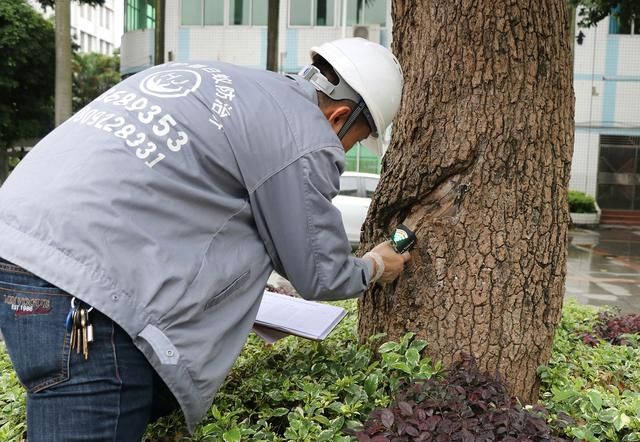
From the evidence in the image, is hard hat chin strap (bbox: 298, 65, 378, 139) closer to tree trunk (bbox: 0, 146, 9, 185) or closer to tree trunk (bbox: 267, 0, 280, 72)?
tree trunk (bbox: 267, 0, 280, 72)

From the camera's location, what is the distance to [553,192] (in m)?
2.57

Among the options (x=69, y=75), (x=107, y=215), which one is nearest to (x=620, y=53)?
(x=69, y=75)

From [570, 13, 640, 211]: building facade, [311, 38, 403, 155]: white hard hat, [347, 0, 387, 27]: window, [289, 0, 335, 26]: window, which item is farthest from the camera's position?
[289, 0, 335, 26]: window

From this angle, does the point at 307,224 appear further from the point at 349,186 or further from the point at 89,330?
the point at 349,186

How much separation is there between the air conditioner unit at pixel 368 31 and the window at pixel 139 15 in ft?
23.1

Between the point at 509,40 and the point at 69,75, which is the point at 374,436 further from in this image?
the point at 69,75

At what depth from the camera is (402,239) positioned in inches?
97.7

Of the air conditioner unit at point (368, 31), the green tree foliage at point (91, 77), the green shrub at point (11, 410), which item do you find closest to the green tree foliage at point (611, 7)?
the air conditioner unit at point (368, 31)

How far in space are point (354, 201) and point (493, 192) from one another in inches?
360

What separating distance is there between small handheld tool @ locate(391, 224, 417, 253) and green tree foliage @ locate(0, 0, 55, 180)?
1735 centimetres

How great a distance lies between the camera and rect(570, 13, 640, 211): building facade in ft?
66.2

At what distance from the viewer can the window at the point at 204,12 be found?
2127 centimetres

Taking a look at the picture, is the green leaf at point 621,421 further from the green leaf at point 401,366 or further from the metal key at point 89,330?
the metal key at point 89,330

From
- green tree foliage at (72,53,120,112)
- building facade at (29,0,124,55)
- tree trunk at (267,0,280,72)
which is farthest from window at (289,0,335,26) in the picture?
building facade at (29,0,124,55)
